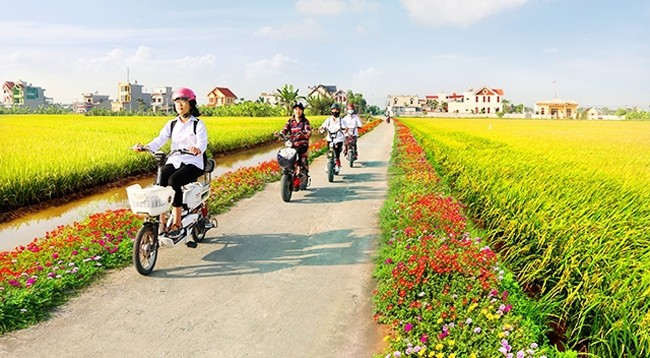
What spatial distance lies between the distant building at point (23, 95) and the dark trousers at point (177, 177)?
9915 cm

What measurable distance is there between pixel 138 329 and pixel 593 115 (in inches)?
3840

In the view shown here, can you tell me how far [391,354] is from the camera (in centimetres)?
291

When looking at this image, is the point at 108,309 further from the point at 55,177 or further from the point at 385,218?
the point at 55,177

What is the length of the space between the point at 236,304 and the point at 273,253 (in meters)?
1.34

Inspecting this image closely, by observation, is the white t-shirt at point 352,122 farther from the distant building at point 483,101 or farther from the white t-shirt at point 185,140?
the distant building at point 483,101

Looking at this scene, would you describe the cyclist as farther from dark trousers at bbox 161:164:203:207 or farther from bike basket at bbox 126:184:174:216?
bike basket at bbox 126:184:174:216

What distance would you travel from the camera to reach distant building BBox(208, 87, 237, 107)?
9306 centimetres

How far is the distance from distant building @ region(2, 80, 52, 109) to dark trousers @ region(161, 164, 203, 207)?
99.1 metres

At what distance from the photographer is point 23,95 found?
88.6 m

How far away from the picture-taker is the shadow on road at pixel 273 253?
452 centimetres

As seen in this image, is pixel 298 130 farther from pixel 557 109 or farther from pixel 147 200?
pixel 557 109

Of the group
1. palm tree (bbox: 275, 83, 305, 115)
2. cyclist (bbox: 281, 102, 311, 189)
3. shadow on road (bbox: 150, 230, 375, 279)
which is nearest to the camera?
shadow on road (bbox: 150, 230, 375, 279)

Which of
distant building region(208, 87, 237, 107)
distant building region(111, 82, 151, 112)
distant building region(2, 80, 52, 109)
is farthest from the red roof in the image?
distant building region(2, 80, 52, 109)

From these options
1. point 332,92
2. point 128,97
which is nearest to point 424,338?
point 128,97
